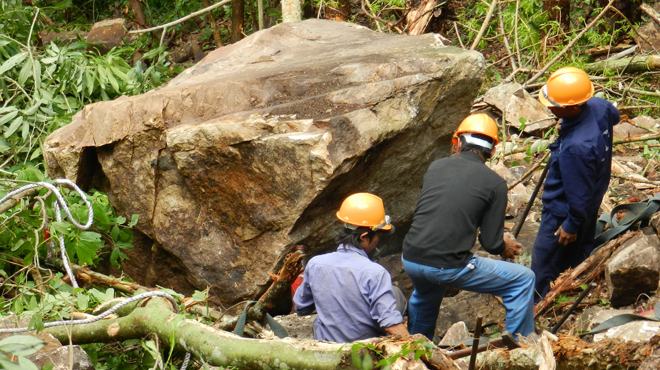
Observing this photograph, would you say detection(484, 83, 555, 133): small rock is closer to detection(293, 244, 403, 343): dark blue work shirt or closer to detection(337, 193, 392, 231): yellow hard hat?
detection(337, 193, 392, 231): yellow hard hat

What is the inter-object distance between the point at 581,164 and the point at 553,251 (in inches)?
31.7

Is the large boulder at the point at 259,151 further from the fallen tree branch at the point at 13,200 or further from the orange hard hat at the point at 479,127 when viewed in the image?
the fallen tree branch at the point at 13,200

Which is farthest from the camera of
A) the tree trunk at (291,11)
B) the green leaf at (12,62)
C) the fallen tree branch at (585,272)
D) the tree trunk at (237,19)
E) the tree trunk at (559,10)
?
the tree trunk at (237,19)

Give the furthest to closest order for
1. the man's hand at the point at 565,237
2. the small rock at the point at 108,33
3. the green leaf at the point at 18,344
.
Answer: the small rock at the point at 108,33
the man's hand at the point at 565,237
the green leaf at the point at 18,344

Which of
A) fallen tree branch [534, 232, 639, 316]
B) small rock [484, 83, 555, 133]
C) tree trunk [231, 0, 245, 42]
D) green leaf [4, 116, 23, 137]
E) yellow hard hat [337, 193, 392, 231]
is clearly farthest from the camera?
tree trunk [231, 0, 245, 42]

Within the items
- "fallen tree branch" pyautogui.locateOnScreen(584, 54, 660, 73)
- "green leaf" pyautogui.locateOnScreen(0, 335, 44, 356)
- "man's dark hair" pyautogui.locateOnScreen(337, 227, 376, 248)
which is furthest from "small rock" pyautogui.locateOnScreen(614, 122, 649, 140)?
"green leaf" pyautogui.locateOnScreen(0, 335, 44, 356)

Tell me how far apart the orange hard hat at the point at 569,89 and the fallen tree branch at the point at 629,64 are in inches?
163

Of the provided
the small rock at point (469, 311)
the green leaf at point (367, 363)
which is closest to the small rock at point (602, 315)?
the small rock at point (469, 311)

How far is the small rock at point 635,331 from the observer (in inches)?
206

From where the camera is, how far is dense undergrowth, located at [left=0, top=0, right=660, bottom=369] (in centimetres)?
569

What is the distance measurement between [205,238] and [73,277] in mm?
1208

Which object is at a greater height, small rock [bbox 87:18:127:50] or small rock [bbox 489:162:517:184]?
small rock [bbox 87:18:127:50]

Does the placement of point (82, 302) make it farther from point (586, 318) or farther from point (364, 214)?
point (586, 318)

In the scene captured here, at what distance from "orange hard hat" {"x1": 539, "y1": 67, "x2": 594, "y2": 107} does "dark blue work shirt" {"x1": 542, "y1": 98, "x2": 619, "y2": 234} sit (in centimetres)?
12
